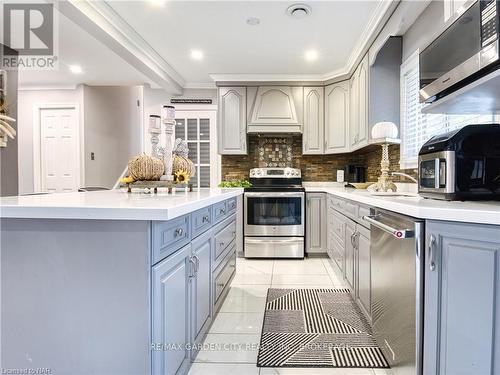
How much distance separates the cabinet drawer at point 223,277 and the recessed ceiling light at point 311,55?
244 centimetres

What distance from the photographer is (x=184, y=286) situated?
54.0 inches

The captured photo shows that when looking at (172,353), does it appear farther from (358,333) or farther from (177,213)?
(358,333)

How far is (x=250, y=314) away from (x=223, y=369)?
68 centimetres

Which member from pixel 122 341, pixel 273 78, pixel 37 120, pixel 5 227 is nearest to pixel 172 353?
pixel 122 341

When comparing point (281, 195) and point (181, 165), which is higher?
point (181, 165)

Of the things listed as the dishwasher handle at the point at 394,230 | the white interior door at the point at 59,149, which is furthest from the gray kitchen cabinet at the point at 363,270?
the white interior door at the point at 59,149

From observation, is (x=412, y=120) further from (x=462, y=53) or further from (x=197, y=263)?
(x=197, y=263)

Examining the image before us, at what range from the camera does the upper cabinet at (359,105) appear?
10.6 ft

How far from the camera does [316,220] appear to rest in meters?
4.05

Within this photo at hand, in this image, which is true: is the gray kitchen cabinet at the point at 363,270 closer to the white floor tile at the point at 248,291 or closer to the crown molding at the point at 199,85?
the white floor tile at the point at 248,291

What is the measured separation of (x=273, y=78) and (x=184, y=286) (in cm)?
358

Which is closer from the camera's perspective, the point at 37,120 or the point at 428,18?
the point at 428,18

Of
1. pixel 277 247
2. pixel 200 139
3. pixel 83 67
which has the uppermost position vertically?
pixel 83 67

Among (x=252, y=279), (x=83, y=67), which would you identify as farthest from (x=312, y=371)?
(x=83, y=67)
